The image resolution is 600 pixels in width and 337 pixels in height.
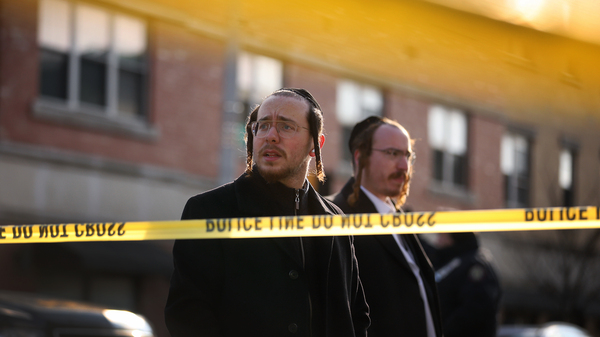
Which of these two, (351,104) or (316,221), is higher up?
(351,104)

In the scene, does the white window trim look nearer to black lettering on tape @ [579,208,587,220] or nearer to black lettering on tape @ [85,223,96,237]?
black lettering on tape @ [85,223,96,237]

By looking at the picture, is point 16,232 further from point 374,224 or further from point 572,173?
point 572,173

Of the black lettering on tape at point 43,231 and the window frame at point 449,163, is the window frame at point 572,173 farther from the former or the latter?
the black lettering on tape at point 43,231

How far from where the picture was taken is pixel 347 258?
10.3 ft

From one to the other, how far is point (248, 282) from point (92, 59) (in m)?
12.3

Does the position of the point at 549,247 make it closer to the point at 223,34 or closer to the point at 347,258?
the point at 223,34

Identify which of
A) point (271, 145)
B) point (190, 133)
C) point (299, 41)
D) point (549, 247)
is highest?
point (299, 41)

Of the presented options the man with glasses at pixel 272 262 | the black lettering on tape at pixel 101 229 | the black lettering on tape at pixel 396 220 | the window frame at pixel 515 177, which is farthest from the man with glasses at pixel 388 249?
the window frame at pixel 515 177

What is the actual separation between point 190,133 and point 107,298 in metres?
3.64

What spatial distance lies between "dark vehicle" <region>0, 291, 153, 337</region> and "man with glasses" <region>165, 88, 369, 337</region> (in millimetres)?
4172

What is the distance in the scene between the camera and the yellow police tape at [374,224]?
9.43 feet

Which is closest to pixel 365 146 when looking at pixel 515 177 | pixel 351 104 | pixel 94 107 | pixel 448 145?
pixel 94 107

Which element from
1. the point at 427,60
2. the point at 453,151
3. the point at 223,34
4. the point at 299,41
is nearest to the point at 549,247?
the point at 453,151

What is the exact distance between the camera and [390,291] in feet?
12.2
